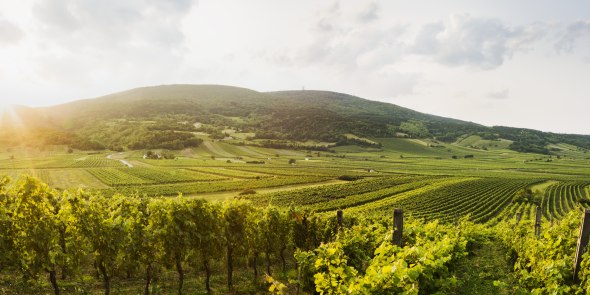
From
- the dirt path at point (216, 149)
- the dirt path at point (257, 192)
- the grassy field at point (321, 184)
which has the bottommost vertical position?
the dirt path at point (257, 192)

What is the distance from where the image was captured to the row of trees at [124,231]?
43.0 ft

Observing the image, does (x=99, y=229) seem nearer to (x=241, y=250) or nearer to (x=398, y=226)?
(x=241, y=250)

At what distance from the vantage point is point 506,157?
621 ft

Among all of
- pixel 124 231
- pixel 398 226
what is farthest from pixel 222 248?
pixel 398 226

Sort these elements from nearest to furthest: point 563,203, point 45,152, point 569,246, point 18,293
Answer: point 569,246 → point 18,293 → point 563,203 → point 45,152

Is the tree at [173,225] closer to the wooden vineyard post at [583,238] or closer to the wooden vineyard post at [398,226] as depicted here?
the wooden vineyard post at [398,226]

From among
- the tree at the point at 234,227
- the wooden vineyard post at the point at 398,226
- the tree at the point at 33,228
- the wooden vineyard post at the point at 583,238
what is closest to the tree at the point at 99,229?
the tree at the point at 33,228

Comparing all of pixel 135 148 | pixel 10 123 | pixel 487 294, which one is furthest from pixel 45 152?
pixel 487 294

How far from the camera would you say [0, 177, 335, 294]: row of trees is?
13.1 meters

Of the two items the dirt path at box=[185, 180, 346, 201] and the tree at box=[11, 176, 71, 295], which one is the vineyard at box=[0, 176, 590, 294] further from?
the dirt path at box=[185, 180, 346, 201]

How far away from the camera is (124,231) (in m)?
14.5

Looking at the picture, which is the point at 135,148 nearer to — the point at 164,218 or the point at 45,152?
the point at 45,152

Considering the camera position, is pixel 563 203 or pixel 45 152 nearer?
pixel 563 203

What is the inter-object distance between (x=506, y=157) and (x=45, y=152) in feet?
727
